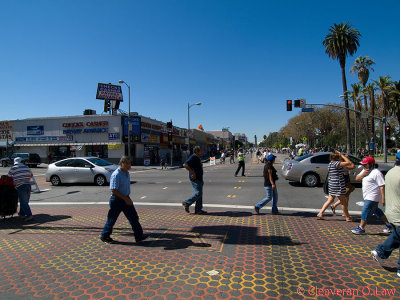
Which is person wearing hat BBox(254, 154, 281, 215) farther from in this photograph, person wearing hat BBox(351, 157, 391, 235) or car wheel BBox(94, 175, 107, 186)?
car wheel BBox(94, 175, 107, 186)

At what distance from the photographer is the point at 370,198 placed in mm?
4734

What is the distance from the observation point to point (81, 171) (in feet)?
41.4

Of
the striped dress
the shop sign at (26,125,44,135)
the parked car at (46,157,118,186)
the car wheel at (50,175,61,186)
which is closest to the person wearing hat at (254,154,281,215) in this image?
the striped dress

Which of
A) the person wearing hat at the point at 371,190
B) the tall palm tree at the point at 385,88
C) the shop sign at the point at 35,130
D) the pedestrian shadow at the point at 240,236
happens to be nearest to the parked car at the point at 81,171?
the pedestrian shadow at the point at 240,236

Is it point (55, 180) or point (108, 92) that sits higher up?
point (108, 92)

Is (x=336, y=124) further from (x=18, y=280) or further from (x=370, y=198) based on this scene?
(x=18, y=280)

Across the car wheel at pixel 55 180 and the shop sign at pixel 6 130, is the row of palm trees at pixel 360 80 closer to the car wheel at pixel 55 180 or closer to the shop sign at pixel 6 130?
the car wheel at pixel 55 180

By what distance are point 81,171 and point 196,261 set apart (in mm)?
10658

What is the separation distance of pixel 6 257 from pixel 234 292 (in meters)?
3.81

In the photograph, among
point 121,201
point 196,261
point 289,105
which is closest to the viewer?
point 196,261

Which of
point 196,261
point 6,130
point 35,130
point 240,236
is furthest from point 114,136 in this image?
point 196,261

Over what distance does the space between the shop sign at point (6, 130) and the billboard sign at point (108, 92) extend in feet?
46.7

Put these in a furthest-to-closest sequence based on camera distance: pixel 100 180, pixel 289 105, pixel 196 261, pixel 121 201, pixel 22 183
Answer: pixel 289 105 < pixel 100 180 < pixel 22 183 < pixel 121 201 < pixel 196 261

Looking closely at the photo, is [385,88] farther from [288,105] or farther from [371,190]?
[371,190]
